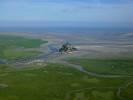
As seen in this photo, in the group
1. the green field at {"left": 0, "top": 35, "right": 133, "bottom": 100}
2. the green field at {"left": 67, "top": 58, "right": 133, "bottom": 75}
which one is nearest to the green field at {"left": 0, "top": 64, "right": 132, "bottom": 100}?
the green field at {"left": 0, "top": 35, "right": 133, "bottom": 100}

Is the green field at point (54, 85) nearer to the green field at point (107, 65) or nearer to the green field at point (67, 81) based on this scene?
the green field at point (67, 81)

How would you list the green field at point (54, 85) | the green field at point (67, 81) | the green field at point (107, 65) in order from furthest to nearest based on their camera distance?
the green field at point (107, 65), the green field at point (67, 81), the green field at point (54, 85)

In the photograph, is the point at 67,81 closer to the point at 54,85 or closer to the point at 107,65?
the point at 54,85

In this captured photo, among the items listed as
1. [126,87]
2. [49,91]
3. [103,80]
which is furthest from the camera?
[103,80]

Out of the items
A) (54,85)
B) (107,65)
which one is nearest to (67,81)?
(54,85)

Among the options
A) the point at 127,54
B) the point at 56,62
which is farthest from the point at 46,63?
the point at 127,54

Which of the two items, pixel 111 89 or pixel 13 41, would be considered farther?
pixel 13 41

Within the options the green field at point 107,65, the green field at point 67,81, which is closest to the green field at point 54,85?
the green field at point 67,81

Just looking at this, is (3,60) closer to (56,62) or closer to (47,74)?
(56,62)
